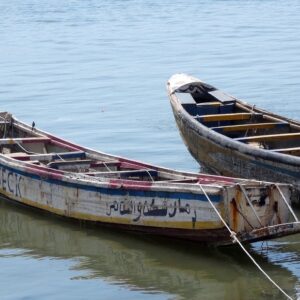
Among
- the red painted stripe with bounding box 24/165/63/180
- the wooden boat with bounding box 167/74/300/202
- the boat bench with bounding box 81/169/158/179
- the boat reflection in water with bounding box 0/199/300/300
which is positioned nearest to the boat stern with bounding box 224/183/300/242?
the boat reflection in water with bounding box 0/199/300/300

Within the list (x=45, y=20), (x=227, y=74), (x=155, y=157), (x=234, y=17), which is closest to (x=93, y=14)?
(x=45, y=20)

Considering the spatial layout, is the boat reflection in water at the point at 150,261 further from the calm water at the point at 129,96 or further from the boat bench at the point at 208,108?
the boat bench at the point at 208,108

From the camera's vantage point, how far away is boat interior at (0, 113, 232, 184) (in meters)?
13.6

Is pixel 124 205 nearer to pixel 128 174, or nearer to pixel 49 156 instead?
pixel 128 174

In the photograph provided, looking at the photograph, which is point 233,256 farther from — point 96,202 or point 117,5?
point 117,5

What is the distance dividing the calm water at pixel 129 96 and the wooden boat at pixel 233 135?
96 centimetres

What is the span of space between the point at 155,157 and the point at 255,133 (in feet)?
8.27

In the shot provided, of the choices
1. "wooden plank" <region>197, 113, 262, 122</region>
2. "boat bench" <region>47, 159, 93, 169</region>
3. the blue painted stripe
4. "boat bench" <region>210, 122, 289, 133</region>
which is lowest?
the blue painted stripe

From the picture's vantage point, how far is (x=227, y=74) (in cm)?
2706

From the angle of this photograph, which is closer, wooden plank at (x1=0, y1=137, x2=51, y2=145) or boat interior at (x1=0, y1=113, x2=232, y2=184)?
boat interior at (x1=0, y1=113, x2=232, y2=184)

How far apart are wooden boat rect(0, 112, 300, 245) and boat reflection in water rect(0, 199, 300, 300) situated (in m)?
0.24

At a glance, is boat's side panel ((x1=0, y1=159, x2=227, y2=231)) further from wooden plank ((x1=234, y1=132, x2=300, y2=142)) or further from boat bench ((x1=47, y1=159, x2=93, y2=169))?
wooden plank ((x1=234, y1=132, x2=300, y2=142))

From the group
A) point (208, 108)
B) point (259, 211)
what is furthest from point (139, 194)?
point (208, 108)

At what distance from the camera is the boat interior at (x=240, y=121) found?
1537 cm
